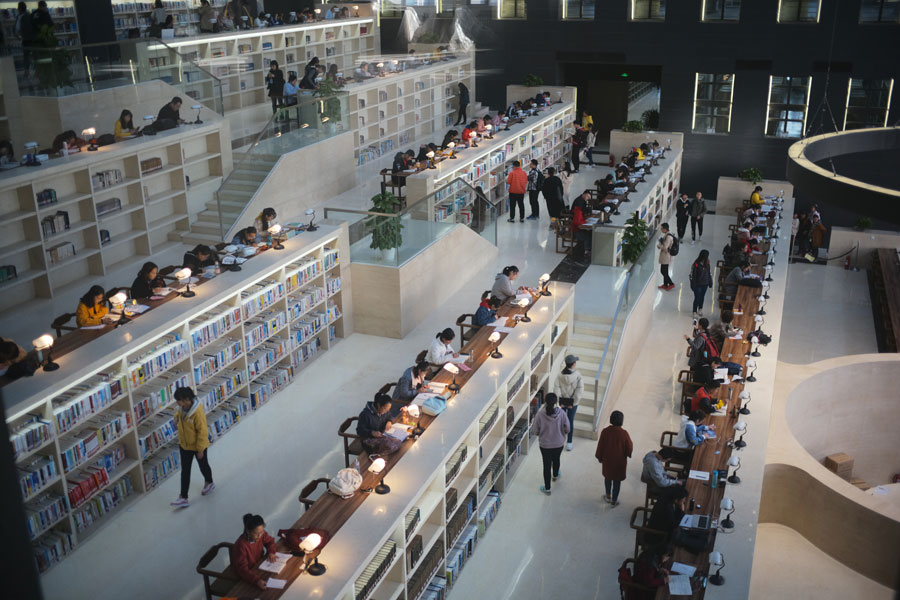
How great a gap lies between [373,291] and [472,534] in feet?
15.6

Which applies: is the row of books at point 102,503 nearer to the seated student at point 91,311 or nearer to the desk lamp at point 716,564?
the seated student at point 91,311

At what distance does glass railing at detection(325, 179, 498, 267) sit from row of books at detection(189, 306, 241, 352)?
8.84 feet

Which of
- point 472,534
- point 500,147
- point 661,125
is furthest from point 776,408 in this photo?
point 661,125

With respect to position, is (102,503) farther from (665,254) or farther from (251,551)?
(665,254)

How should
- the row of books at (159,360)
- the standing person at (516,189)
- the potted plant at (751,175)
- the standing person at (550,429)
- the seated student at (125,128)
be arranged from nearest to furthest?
the row of books at (159,360) < the standing person at (550,429) < the seated student at (125,128) < the standing person at (516,189) < the potted plant at (751,175)

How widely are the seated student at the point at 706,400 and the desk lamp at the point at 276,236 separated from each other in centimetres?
535

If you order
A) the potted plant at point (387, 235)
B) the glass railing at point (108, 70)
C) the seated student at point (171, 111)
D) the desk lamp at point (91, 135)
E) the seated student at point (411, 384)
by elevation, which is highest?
the glass railing at point (108, 70)

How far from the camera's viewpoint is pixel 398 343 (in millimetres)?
11852

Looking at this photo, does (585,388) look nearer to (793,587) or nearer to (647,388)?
(647,388)

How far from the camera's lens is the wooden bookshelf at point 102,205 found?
1050cm

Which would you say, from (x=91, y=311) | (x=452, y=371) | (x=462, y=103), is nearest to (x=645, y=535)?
(x=452, y=371)

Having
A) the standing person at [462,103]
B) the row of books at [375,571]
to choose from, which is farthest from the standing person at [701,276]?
the standing person at [462,103]

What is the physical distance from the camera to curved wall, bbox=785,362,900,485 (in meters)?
11.0

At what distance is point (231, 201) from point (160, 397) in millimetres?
5352
